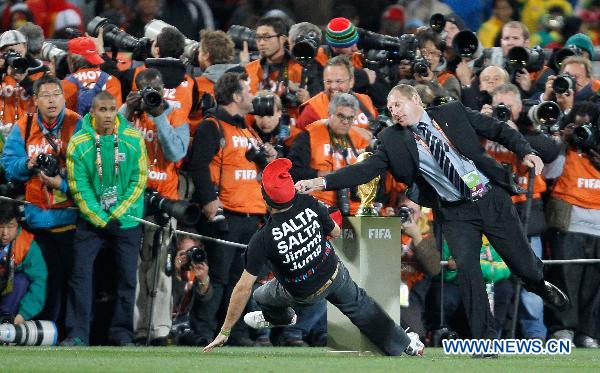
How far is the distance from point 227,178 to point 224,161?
14cm

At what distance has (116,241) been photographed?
11867mm

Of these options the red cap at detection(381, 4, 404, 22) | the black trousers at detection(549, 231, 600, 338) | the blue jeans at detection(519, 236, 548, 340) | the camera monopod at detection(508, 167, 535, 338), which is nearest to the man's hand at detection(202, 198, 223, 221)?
the camera monopod at detection(508, 167, 535, 338)

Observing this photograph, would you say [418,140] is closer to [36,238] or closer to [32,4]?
[36,238]

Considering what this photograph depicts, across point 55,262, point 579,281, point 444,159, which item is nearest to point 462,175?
point 444,159

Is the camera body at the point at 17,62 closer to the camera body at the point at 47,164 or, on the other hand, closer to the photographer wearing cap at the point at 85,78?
the photographer wearing cap at the point at 85,78

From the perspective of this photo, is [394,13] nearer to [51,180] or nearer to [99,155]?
[99,155]

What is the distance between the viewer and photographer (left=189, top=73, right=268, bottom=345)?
480 inches

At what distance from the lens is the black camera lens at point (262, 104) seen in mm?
12203

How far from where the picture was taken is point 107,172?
1176 centimetres

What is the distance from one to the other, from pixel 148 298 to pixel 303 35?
8.62ft

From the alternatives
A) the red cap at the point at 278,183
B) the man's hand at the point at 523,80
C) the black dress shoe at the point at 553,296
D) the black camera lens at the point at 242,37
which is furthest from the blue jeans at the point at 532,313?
the red cap at the point at 278,183

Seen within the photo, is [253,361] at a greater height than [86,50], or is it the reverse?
[86,50]

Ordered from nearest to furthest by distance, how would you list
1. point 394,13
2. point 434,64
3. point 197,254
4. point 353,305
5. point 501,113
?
point 353,305 → point 501,113 → point 197,254 → point 434,64 → point 394,13

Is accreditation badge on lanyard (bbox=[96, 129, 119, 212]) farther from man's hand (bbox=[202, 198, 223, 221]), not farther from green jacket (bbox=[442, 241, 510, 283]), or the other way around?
green jacket (bbox=[442, 241, 510, 283])
